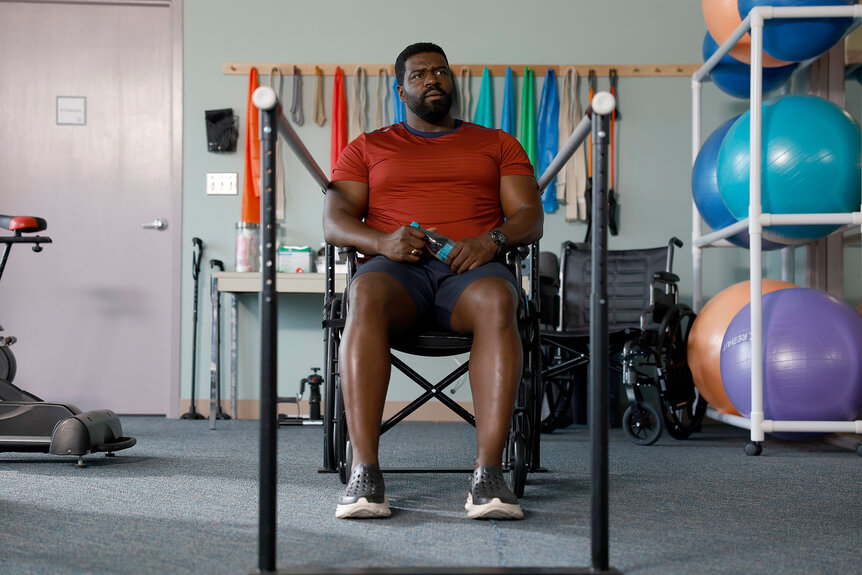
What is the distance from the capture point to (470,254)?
1742 mm

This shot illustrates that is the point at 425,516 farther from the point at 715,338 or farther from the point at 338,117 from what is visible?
the point at 338,117

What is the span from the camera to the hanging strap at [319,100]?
159 inches

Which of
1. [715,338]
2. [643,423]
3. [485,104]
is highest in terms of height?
[485,104]

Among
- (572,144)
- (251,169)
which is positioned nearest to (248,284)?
(251,169)

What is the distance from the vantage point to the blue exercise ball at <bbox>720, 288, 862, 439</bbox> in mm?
2486

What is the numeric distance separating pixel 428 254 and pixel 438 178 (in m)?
0.23

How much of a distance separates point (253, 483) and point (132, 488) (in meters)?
0.29

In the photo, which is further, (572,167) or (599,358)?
(572,167)

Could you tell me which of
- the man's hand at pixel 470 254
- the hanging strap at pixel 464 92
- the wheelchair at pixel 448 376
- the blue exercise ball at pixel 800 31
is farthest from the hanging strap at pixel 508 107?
the man's hand at pixel 470 254

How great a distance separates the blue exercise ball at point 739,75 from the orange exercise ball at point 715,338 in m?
0.79

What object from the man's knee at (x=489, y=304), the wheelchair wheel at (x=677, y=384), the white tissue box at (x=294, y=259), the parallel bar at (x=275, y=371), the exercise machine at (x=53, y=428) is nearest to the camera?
the parallel bar at (x=275, y=371)

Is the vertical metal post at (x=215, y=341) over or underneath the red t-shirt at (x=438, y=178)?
underneath

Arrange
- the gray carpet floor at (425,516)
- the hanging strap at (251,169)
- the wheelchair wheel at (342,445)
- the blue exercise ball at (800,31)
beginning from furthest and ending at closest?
the hanging strap at (251,169)
the blue exercise ball at (800,31)
the wheelchair wheel at (342,445)
the gray carpet floor at (425,516)

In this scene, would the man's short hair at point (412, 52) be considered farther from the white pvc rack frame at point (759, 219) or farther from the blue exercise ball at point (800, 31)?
the blue exercise ball at point (800, 31)
